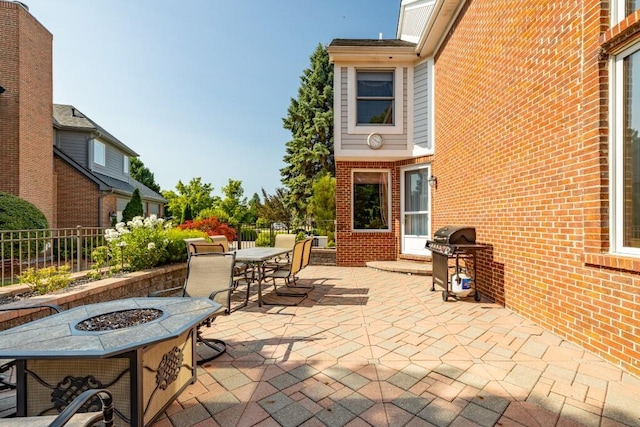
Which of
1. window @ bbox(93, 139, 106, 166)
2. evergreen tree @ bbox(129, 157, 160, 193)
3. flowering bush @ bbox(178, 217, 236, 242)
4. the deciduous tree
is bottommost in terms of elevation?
flowering bush @ bbox(178, 217, 236, 242)

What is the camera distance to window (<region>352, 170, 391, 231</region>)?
8.97 meters

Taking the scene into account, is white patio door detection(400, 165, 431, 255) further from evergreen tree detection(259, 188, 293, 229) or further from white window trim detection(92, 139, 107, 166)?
white window trim detection(92, 139, 107, 166)

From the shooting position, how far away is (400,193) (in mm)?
8859

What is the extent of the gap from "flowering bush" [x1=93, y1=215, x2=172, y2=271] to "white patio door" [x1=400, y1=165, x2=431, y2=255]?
6197mm

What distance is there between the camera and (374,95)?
28.4ft

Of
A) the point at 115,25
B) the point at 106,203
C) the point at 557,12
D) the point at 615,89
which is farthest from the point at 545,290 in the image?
the point at 106,203

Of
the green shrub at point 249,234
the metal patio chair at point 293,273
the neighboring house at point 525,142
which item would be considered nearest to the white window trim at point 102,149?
the green shrub at point 249,234

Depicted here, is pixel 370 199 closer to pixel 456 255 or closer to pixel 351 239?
pixel 351 239

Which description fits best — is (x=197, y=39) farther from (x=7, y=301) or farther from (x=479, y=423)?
(x=479, y=423)

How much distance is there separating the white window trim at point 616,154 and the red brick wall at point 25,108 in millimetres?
15346

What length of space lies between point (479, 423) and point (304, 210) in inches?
752

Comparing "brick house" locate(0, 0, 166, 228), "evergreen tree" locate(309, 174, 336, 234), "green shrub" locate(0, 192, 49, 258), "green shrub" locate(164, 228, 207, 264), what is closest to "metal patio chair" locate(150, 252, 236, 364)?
"green shrub" locate(164, 228, 207, 264)

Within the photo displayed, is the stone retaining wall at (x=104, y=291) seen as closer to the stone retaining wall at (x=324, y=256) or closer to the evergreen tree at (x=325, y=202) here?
the stone retaining wall at (x=324, y=256)

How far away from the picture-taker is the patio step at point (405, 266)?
290 inches
